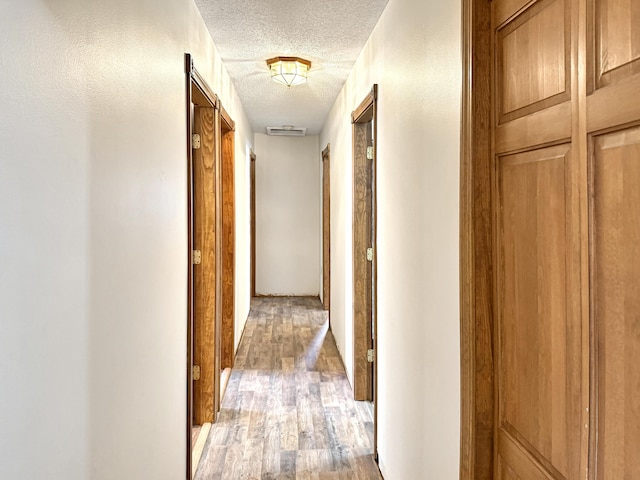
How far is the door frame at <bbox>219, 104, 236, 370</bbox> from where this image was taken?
409 cm

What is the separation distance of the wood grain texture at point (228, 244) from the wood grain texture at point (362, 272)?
3.67 ft

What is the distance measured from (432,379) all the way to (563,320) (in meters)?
0.81

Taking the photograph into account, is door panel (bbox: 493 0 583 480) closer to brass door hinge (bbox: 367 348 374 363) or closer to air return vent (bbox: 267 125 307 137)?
brass door hinge (bbox: 367 348 374 363)

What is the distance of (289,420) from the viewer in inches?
127

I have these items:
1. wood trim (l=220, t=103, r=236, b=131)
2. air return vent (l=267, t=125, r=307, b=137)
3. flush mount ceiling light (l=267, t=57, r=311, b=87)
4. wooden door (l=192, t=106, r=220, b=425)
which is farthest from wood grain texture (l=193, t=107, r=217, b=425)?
air return vent (l=267, t=125, r=307, b=137)

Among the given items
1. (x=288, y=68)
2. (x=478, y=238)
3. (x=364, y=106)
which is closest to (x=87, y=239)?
(x=478, y=238)

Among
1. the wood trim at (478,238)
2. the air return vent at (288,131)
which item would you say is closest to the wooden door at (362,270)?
the wood trim at (478,238)

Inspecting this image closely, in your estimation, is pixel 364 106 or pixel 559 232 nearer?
pixel 559 232

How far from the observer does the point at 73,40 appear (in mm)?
1060

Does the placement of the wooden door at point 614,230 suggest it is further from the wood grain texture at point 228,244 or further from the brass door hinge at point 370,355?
the wood grain texture at point 228,244

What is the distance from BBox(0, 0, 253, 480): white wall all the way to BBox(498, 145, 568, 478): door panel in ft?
3.28

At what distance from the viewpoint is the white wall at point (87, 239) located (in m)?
0.84

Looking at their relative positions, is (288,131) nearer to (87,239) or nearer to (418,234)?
(418,234)

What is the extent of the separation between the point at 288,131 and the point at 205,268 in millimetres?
4061
